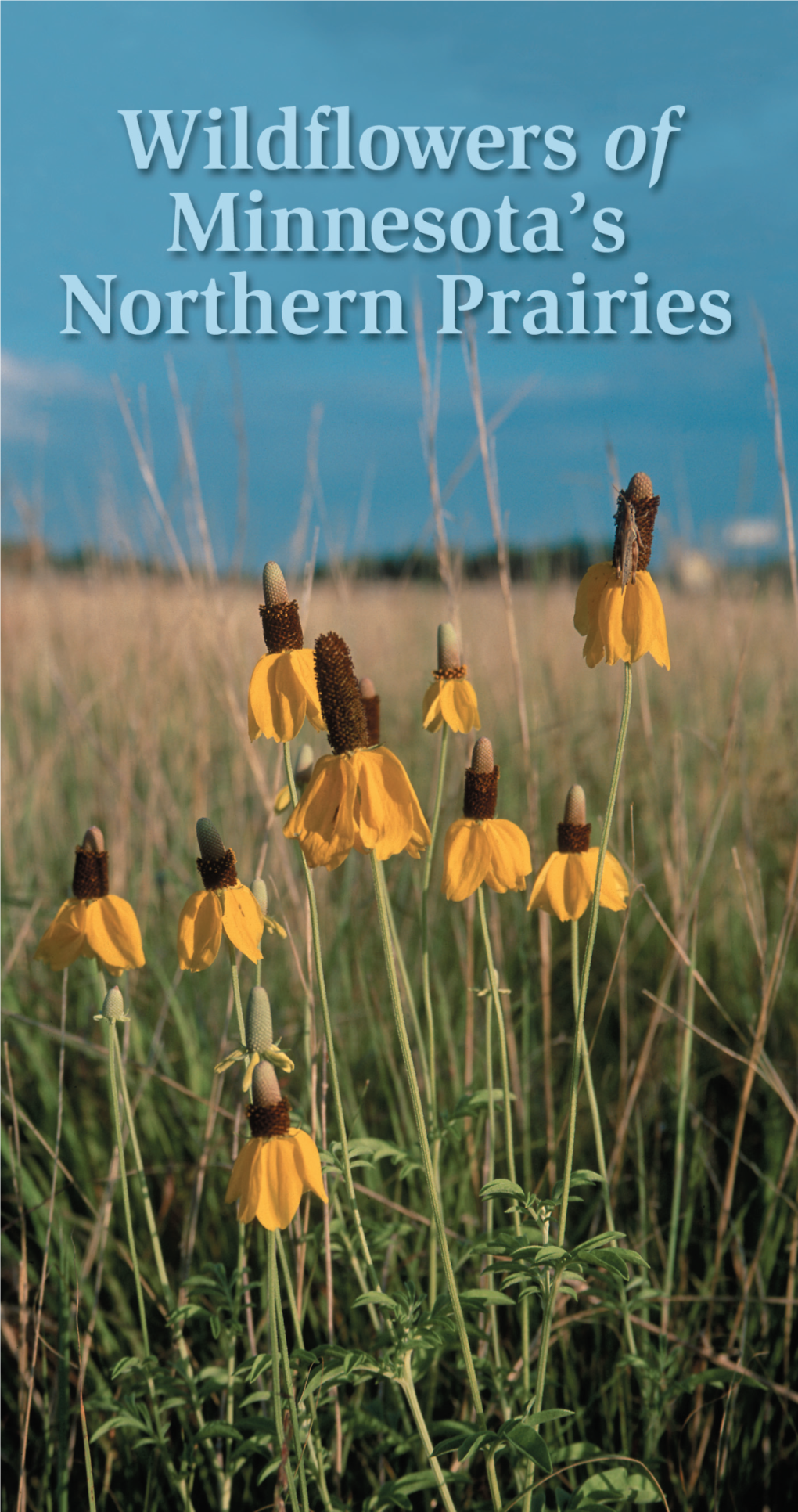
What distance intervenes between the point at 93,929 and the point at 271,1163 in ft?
1.55

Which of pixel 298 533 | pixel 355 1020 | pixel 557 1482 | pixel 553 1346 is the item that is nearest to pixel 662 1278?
pixel 553 1346

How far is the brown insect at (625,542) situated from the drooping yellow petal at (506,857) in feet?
1.29

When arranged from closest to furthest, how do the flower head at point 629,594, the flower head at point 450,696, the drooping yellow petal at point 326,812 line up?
the drooping yellow petal at point 326,812 < the flower head at point 629,594 < the flower head at point 450,696

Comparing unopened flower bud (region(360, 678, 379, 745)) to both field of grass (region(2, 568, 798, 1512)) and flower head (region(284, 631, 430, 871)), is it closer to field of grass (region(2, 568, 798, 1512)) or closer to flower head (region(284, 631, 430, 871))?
field of grass (region(2, 568, 798, 1512))

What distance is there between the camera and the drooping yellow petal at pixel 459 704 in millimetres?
1519

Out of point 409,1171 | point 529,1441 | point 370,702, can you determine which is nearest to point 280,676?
point 370,702

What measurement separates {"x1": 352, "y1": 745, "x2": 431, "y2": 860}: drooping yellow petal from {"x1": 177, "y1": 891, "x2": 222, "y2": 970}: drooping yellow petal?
0.34 m

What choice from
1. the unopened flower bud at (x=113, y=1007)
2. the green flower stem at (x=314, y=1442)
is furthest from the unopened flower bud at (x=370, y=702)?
the green flower stem at (x=314, y=1442)

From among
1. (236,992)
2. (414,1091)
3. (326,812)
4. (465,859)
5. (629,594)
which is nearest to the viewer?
(414,1091)

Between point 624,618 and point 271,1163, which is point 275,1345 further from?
point 624,618

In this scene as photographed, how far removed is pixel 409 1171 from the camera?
148 centimetres

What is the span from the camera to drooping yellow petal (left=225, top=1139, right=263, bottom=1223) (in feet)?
3.54

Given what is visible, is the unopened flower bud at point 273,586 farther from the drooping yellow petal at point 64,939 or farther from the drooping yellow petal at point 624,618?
the drooping yellow petal at point 64,939

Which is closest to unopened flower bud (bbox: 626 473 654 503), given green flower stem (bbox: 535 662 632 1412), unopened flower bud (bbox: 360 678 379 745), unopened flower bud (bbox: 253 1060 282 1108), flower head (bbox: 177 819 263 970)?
green flower stem (bbox: 535 662 632 1412)
